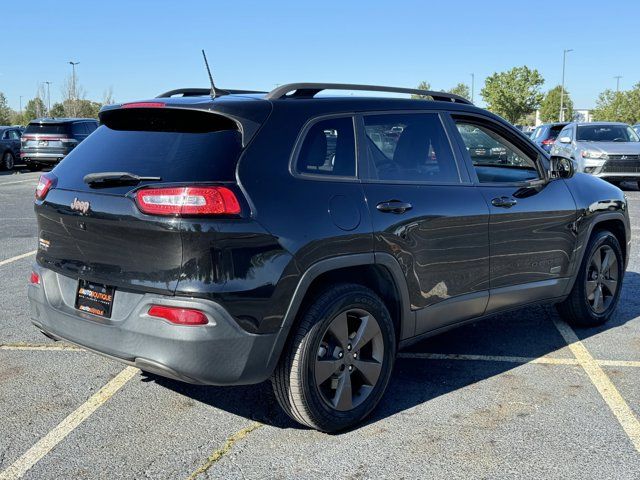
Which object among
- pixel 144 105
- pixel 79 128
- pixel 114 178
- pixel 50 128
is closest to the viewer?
pixel 114 178

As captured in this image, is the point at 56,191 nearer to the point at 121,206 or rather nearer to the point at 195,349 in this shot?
the point at 121,206

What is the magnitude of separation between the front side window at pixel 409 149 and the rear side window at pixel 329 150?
14cm

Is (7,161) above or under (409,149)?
under

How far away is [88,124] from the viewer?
24.3m

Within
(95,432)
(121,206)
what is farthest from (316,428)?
(121,206)

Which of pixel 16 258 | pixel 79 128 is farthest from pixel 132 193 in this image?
pixel 79 128

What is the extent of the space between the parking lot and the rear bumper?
0.44 metres

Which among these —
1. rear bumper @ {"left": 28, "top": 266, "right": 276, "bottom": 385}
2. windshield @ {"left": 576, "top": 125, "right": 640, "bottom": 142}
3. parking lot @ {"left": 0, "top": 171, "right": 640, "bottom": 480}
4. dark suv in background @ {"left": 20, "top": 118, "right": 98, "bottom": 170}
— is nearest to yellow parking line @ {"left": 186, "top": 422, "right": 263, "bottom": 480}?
parking lot @ {"left": 0, "top": 171, "right": 640, "bottom": 480}

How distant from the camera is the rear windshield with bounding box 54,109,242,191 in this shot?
3.18 m

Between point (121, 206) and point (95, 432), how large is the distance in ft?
3.88

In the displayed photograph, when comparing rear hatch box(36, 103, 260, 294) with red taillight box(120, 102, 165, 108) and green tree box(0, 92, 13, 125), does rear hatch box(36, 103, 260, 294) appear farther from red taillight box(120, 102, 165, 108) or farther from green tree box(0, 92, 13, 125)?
green tree box(0, 92, 13, 125)

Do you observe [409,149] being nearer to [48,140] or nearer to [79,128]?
[48,140]

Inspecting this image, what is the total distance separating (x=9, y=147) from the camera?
24578 mm

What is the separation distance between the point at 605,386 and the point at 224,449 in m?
2.34
